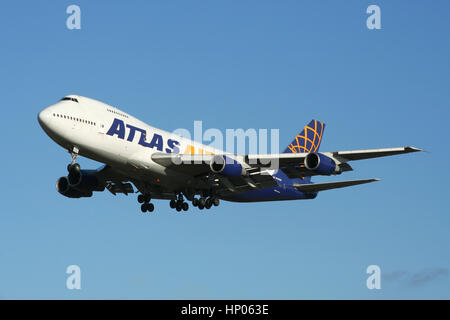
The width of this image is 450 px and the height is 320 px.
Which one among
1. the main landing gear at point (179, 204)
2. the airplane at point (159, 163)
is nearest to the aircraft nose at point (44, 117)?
the airplane at point (159, 163)

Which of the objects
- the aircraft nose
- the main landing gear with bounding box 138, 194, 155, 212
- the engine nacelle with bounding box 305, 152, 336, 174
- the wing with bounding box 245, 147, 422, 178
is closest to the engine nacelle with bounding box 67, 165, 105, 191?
the main landing gear with bounding box 138, 194, 155, 212

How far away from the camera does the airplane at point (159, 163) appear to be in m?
45.5

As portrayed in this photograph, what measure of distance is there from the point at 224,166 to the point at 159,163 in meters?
4.23

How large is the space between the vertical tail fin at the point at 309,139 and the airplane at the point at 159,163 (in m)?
6.06

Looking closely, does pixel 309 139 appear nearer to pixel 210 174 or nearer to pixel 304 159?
pixel 304 159

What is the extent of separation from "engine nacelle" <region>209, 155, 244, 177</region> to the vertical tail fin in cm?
1395

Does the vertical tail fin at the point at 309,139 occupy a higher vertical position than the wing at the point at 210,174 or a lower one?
higher

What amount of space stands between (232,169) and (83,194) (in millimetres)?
12899

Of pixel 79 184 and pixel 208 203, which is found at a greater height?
pixel 79 184

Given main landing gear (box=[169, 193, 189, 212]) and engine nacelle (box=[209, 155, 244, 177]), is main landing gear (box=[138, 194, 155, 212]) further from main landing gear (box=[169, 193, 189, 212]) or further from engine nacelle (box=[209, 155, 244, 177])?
engine nacelle (box=[209, 155, 244, 177])

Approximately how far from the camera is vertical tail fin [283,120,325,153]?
6188 centimetres

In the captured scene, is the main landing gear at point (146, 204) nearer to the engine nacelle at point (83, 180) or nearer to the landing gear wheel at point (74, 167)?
the engine nacelle at point (83, 180)

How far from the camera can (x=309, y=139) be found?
63125 mm

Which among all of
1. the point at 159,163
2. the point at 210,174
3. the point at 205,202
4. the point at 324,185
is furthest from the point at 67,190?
the point at 324,185
